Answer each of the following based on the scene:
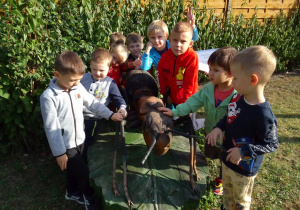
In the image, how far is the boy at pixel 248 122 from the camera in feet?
6.34

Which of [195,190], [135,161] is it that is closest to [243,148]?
[195,190]

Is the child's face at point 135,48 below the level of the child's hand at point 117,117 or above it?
above

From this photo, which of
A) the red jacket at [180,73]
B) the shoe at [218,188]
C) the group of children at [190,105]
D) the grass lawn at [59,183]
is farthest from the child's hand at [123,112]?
the shoe at [218,188]

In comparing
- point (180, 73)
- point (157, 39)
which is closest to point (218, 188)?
point (180, 73)

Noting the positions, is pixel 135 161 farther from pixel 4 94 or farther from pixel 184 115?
pixel 4 94

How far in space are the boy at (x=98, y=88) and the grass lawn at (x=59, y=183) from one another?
79 centimetres

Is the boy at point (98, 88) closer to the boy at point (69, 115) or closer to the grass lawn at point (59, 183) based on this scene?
the boy at point (69, 115)

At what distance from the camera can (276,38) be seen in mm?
7719

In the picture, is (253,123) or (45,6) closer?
(253,123)

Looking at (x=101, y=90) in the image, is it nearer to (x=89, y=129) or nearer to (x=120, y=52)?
(x=89, y=129)

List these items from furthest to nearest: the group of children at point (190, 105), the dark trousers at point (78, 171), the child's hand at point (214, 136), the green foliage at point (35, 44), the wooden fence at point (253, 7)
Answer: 1. the wooden fence at point (253, 7)
2. the green foliage at point (35, 44)
3. the dark trousers at point (78, 171)
4. the child's hand at point (214, 136)
5. the group of children at point (190, 105)

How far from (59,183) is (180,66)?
2.18m

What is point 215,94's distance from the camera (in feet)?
9.07

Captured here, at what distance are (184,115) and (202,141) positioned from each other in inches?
61.2
